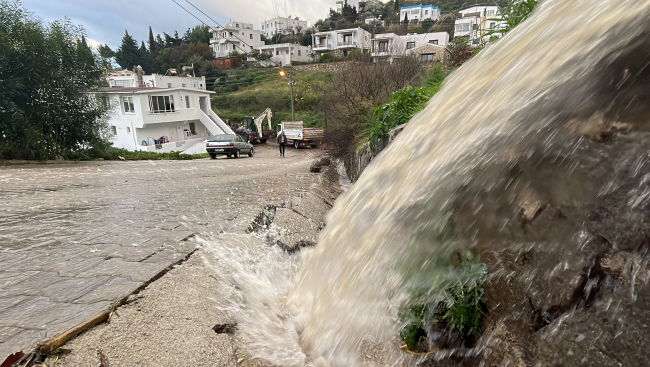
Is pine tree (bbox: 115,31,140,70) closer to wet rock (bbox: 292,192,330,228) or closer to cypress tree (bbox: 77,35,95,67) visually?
cypress tree (bbox: 77,35,95,67)

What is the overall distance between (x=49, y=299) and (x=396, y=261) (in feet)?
8.20

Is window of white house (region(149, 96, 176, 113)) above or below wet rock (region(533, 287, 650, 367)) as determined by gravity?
above

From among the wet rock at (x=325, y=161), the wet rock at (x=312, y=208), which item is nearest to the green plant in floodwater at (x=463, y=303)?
the wet rock at (x=312, y=208)

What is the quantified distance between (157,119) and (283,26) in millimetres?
63734

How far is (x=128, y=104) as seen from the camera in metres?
29.2

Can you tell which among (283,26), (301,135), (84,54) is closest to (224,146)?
(84,54)

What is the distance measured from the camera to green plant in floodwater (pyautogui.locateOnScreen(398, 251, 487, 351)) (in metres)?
1.58

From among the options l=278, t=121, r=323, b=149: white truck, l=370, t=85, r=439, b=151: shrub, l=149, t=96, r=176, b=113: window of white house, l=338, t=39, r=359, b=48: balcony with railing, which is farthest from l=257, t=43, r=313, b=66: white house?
l=370, t=85, r=439, b=151: shrub

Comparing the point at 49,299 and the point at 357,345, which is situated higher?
the point at 49,299

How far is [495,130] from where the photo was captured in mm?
1506

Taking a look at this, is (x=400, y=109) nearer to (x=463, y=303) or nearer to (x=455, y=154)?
(x=455, y=154)

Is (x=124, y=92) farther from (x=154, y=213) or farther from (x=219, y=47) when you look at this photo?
(x=219, y=47)

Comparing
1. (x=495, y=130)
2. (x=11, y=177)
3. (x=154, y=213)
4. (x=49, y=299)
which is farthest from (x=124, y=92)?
(x=495, y=130)

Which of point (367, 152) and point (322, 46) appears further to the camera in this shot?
point (322, 46)
